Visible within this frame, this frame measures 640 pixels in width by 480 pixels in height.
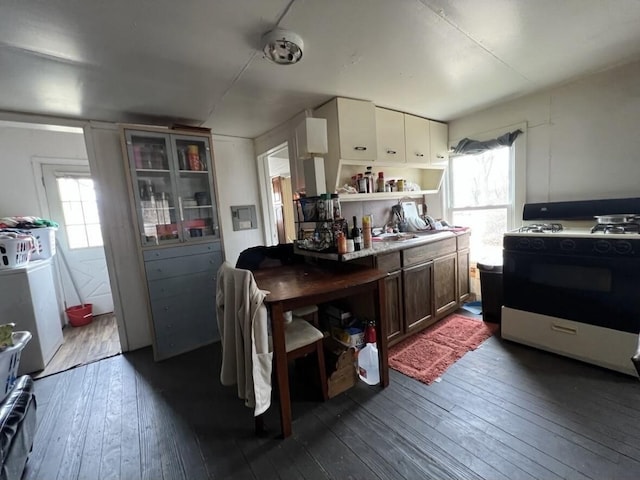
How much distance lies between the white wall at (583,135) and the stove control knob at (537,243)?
2.80 feet

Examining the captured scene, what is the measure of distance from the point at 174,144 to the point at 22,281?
1785 millimetres

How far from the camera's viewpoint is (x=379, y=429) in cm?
151

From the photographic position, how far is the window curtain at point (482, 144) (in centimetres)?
275

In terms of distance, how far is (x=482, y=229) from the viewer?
3.22m

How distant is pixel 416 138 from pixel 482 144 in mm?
739

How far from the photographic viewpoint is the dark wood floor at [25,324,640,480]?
1.29 metres

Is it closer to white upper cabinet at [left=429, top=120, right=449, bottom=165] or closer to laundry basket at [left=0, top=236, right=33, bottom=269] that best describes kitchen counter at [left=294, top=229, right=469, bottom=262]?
white upper cabinet at [left=429, top=120, right=449, bottom=165]

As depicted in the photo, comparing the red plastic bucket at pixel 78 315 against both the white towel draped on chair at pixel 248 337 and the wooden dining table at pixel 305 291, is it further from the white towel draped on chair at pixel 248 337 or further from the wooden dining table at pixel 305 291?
the white towel draped on chair at pixel 248 337

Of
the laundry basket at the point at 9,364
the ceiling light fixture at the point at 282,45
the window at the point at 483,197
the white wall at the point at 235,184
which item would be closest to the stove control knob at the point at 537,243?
the window at the point at 483,197

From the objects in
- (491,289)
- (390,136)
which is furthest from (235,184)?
(491,289)

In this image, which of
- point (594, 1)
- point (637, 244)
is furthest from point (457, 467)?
point (594, 1)

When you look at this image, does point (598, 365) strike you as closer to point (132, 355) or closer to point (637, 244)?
point (637, 244)

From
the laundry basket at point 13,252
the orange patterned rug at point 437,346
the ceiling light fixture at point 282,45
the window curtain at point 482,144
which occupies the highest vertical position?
the ceiling light fixture at point 282,45

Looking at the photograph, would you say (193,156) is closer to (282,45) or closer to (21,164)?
(282,45)
